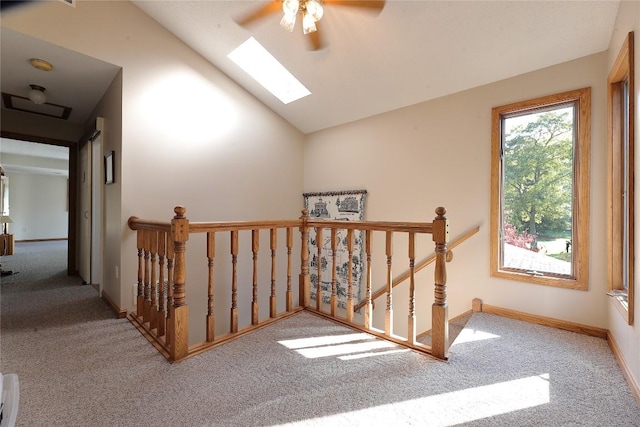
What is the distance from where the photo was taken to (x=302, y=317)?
7.96 ft

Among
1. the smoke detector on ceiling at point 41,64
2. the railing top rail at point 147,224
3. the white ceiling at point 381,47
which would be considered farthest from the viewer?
the smoke detector on ceiling at point 41,64

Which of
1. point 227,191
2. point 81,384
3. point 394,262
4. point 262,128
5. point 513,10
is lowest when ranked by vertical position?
point 81,384

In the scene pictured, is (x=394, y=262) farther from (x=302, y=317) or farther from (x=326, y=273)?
(x=302, y=317)

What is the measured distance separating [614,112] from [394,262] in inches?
85.7

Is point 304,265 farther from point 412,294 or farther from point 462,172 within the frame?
point 462,172

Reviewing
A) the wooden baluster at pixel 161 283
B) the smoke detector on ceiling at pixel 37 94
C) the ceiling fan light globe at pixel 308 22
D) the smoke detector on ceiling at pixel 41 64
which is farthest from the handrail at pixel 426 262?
the smoke detector on ceiling at pixel 37 94

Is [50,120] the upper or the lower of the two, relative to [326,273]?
upper

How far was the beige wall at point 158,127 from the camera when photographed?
2.49m

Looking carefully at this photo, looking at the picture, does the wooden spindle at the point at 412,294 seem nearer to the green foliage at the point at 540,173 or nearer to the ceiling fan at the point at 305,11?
the green foliage at the point at 540,173

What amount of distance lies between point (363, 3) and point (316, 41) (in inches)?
21.6

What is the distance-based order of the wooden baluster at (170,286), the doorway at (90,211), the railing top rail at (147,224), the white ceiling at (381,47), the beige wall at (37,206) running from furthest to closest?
the beige wall at (37,206) < the doorway at (90,211) < the white ceiling at (381,47) < the railing top rail at (147,224) < the wooden baluster at (170,286)

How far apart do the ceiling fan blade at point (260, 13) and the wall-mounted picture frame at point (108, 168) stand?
167cm

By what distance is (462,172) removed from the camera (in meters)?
2.88

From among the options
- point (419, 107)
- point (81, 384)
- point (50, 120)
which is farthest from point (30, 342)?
point (419, 107)
